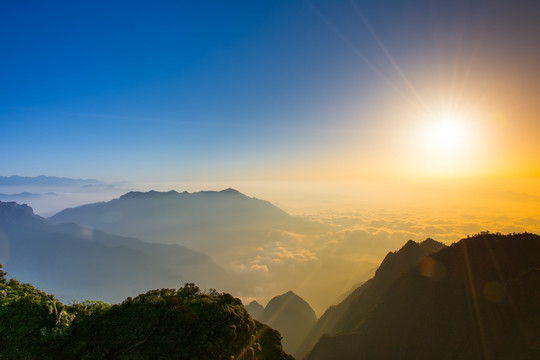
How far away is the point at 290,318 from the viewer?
304 ft

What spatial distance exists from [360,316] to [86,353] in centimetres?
4998

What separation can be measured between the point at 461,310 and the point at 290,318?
249 ft

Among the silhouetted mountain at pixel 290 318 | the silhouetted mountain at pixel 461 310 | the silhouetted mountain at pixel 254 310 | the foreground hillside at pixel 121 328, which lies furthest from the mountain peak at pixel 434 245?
the silhouetted mountain at pixel 254 310

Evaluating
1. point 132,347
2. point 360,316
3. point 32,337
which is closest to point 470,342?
point 360,316

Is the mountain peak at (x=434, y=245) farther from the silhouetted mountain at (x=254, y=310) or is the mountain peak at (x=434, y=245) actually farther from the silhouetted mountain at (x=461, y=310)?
the silhouetted mountain at (x=254, y=310)

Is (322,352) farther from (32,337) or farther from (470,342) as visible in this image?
(32,337)

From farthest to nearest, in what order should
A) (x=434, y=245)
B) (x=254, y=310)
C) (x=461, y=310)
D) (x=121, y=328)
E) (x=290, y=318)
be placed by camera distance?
1. (x=254, y=310)
2. (x=290, y=318)
3. (x=434, y=245)
4. (x=461, y=310)
5. (x=121, y=328)

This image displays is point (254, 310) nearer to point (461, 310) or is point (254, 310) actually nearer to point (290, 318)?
point (290, 318)

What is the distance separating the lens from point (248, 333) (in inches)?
666

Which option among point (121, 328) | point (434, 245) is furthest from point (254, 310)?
point (121, 328)

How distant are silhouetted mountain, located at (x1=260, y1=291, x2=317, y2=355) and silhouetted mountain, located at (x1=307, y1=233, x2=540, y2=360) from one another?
181 ft

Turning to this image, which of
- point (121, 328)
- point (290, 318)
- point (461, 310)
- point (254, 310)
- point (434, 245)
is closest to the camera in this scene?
point (121, 328)

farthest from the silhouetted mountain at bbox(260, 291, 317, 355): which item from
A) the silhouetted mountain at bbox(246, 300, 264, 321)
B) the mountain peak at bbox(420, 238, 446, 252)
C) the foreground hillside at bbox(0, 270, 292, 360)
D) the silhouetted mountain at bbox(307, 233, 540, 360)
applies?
the foreground hillside at bbox(0, 270, 292, 360)

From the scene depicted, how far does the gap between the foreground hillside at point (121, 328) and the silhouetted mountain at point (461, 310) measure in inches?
1229
